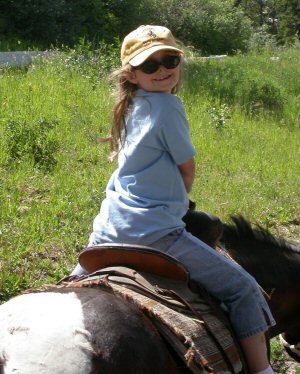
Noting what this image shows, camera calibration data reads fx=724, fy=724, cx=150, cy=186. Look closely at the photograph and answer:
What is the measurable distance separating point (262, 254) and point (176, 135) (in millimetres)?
1130

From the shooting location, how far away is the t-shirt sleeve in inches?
134

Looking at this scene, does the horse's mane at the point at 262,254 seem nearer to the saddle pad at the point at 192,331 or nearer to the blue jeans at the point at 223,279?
the blue jeans at the point at 223,279

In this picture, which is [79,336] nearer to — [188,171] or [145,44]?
[188,171]

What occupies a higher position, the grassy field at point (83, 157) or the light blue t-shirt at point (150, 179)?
the light blue t-shirt at point (150, 179)

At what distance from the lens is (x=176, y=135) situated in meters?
3.41

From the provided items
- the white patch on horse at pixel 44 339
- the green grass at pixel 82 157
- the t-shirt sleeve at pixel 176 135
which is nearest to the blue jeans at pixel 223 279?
the t-shirt sleeve at pixel 176 135

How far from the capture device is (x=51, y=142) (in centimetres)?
833

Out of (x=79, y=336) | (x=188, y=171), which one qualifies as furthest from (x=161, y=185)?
(x=79, y=336)

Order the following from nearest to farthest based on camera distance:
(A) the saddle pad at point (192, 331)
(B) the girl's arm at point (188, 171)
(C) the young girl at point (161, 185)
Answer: (A) the saddle pad at point (192, 331)
(C) the young girl at point (161, 185)
(B) the girl's arm at point (188, 171)

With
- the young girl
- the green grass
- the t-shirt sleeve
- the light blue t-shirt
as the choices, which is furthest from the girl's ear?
the green grass

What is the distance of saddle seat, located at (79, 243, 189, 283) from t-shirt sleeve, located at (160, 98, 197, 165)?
481mm

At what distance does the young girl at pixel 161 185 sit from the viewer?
3.38 m

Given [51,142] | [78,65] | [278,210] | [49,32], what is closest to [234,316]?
[278,210]

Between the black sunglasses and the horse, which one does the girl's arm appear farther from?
the horse
